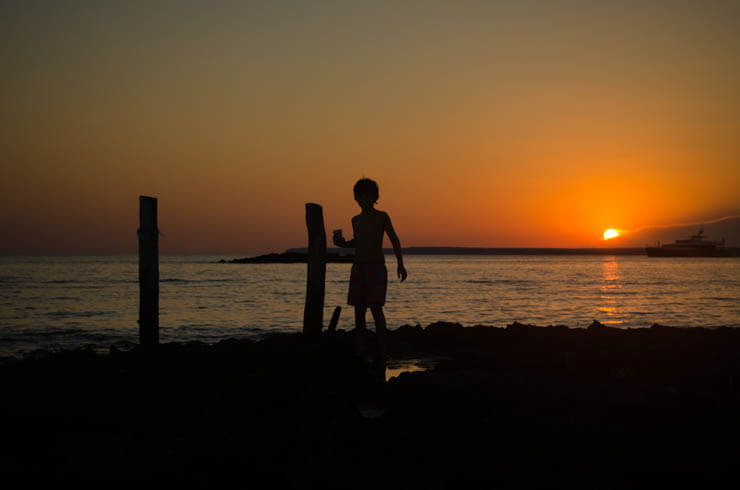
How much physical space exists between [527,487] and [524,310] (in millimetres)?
21860

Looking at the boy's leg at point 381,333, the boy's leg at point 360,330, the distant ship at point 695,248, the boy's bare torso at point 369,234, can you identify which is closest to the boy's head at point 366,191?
the boy's bare torso at point 369,234

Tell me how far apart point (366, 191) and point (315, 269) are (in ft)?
12.2

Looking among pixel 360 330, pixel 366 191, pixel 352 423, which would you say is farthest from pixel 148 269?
pixel 352 423

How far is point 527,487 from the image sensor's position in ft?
12.5

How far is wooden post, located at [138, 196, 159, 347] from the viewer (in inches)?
371

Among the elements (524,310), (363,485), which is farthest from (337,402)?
(524,310)

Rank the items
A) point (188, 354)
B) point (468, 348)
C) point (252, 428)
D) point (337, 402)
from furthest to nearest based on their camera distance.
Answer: point (468, 348)
point (188, 354)
point (337, 402)
point (252, 428)

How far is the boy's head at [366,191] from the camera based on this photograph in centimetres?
699

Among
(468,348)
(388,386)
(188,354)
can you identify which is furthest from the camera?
(468,348)

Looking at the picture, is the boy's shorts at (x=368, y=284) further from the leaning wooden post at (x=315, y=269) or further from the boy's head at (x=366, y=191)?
the leaning wooden post at (x=315, y=269)

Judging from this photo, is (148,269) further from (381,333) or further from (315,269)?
(381,333)

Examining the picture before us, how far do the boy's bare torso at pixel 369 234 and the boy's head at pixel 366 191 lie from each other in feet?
0.53

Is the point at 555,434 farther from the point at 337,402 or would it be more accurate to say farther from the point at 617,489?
the point at 337,402

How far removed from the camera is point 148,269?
952 centimetres
